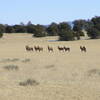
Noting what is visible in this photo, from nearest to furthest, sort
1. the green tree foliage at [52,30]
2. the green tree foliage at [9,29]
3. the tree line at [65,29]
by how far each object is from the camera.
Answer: the tree line at [65,29] → the green tree foliage at [52,30] → the green tree foliage at [9,29]

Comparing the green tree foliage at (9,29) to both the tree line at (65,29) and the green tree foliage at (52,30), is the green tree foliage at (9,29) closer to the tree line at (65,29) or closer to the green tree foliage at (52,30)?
the tree line at (65,29)

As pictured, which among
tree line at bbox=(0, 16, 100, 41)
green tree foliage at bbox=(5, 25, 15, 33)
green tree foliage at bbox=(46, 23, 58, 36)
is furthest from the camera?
green tree foliage at bbox=(5, 25, 15, 33)

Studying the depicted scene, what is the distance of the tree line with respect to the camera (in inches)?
3457

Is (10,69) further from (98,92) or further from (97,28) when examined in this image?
(97,28)

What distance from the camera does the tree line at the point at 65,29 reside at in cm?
8781

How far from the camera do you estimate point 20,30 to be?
131m

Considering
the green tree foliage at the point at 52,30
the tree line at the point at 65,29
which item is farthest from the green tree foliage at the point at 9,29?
the green tree foliage at the point at 52,30

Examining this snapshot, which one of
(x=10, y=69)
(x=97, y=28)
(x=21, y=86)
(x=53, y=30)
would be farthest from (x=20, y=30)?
(x=21, y=86)

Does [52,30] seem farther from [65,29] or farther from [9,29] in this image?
[9,29]

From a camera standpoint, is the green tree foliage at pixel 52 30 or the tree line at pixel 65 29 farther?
the green tree foliage at pixel 52 30

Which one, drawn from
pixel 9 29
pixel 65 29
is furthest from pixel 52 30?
pixel 9 29

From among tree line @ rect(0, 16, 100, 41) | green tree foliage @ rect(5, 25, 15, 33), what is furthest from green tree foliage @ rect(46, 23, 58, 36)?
green tree foliage @ rect(5, 25, 15, 33)

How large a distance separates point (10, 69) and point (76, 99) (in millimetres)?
12147

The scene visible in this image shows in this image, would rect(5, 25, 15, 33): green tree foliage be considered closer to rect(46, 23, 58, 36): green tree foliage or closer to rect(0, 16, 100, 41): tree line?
rect(0, 16, 100, 41): tree line
